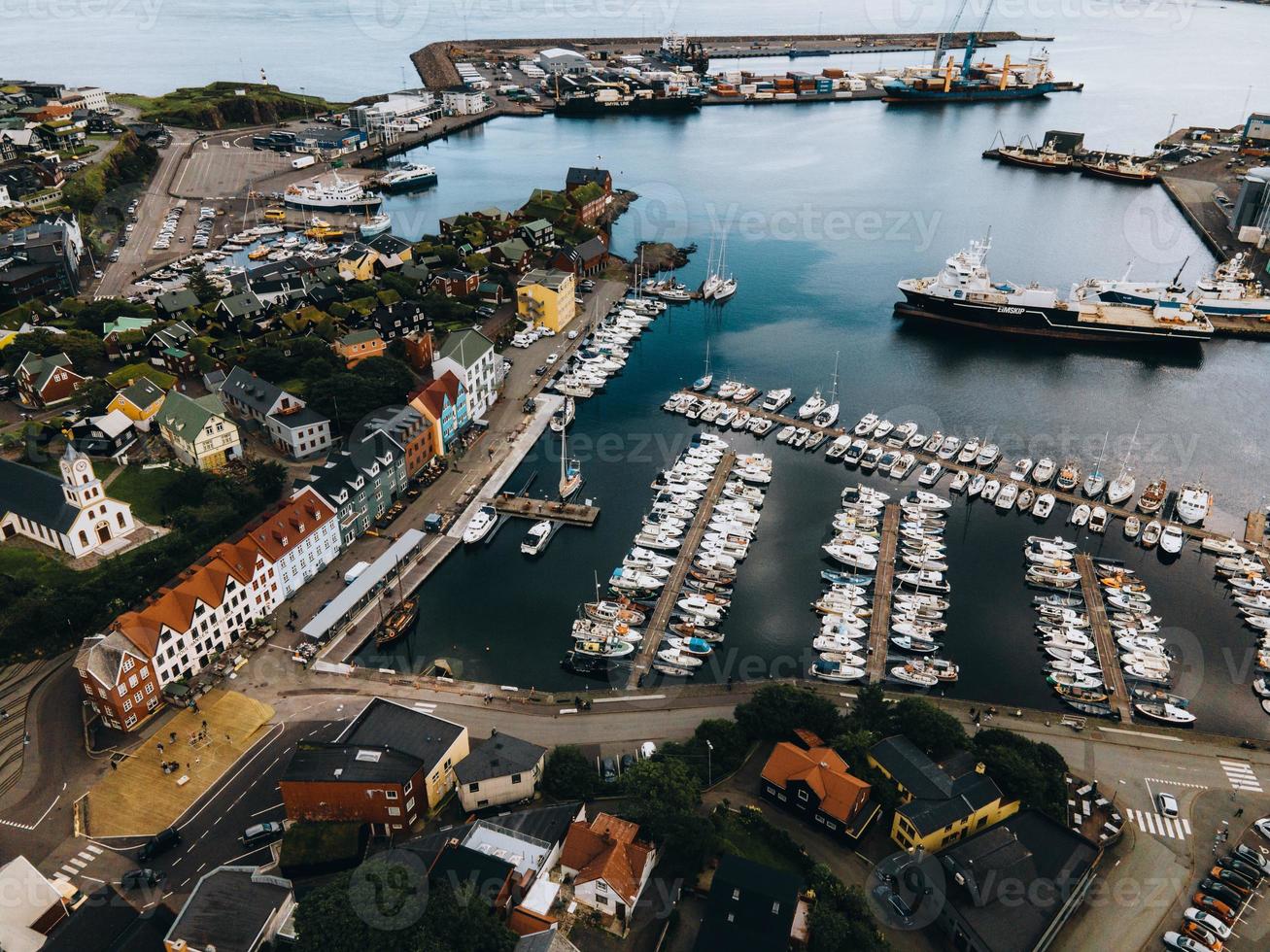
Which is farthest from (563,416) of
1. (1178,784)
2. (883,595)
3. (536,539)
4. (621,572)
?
(1178,784)

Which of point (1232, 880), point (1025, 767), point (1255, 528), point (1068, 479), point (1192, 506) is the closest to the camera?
point (1232, 880)

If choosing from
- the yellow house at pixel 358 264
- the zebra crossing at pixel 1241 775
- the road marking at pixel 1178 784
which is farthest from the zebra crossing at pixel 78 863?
the yellow house at pixel 358 264

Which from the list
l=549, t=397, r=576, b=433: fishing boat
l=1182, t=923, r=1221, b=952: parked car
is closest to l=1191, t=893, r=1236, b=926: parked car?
l=1182, t=923, r=1221, b=952: parked car

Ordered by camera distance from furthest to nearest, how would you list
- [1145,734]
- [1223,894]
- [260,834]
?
[1145,734], [260,834], [1223,894]

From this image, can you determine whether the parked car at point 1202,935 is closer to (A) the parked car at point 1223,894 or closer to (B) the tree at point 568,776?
(A) the parked car at point 1223,894

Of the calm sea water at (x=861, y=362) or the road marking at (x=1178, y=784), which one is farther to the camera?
the calm sea water at (x=861, y=362)

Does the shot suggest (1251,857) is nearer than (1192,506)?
Yes

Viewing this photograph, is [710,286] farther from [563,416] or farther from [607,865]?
[607,865]

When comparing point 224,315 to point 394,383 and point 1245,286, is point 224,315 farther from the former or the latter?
point 1245,286

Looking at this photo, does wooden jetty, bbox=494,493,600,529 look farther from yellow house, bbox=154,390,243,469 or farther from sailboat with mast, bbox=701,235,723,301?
sailboat with mast, bbox=701,235,723,301
